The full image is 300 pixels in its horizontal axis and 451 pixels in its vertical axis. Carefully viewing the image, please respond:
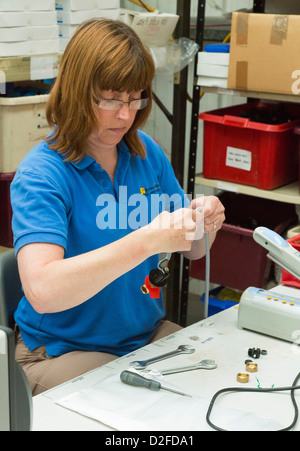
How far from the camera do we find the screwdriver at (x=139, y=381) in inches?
44.3

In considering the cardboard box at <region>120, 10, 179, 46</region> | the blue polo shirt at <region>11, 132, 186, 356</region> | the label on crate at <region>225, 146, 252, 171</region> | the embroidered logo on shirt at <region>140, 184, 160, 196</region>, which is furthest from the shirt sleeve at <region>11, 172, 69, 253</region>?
the cardboard box at <region>120, 10, 179, 46</region>

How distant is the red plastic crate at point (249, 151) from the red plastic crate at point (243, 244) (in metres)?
0.20

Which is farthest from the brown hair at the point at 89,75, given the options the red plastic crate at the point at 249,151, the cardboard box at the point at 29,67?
the red plastic crate at the point at 249,151

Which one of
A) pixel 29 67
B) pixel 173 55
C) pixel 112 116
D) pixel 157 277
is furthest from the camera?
pixel 173 55

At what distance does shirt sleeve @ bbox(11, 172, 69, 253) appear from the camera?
121 centimetres

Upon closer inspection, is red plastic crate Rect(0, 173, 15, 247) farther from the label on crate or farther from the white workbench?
the white workbench

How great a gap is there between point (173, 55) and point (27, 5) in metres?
0.64

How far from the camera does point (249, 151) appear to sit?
7.47 ft

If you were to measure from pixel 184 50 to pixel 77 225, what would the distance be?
1.33 m

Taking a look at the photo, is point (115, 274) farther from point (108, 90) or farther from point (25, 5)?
point (25, 5)

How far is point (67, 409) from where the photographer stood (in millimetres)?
1068

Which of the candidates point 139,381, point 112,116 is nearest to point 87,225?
point 112,116

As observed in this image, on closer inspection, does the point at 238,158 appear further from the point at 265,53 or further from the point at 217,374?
the point at 217,374

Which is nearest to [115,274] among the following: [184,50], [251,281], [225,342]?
[225,342]
